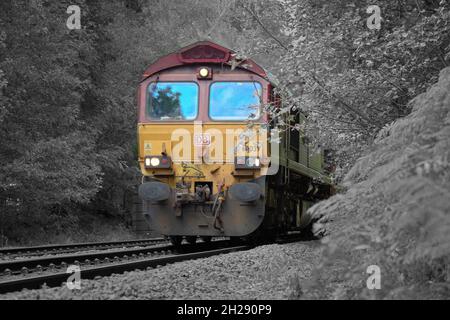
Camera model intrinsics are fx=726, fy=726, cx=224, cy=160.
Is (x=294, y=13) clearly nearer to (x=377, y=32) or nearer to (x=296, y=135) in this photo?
(x=377, y=32)

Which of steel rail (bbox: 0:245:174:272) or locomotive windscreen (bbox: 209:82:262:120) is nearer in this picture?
steel rail (bbox: 0:245:174:272)

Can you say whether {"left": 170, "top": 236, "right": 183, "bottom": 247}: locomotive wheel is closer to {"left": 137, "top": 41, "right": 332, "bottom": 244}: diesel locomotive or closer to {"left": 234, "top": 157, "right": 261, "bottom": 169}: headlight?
{"left": 137, "top": 41, "right": 332, "bottom": 244}: diesel locomotive

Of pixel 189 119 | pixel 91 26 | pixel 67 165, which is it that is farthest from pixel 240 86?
pixel 91 26

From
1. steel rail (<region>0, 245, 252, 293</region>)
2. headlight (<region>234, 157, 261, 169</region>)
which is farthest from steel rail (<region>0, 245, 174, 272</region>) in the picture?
headlight (<region>234, 157, 261, 169</region>)

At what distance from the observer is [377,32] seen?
368 inches

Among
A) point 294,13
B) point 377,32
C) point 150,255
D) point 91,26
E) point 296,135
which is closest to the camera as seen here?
point 377,32

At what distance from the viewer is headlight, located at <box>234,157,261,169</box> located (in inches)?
496

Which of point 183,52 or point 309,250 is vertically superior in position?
point 183,52

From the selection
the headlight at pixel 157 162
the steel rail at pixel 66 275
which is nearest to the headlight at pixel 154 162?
the headlight at pixel 157 162

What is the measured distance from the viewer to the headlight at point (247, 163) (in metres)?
12.6

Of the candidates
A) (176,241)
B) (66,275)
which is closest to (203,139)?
(176,241)

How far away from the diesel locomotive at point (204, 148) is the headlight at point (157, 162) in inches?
0.7

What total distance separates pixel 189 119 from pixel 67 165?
572cm

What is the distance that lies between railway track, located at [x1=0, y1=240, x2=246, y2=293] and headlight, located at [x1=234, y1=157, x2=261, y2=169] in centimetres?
163
